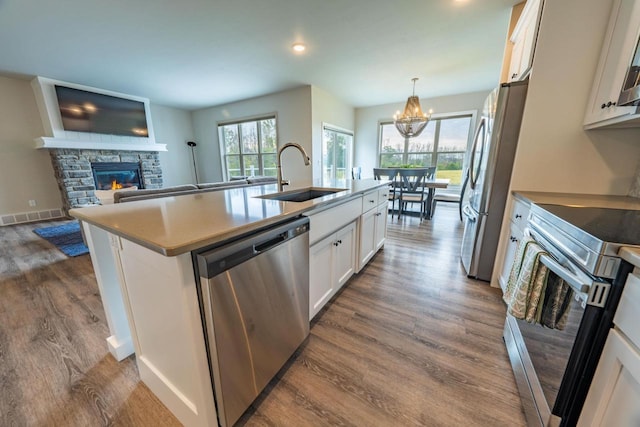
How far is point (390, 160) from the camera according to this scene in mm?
6363

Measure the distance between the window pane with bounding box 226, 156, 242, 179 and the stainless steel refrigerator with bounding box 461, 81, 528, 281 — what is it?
5.54 meters

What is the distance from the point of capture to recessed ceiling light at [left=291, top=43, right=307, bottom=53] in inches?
119

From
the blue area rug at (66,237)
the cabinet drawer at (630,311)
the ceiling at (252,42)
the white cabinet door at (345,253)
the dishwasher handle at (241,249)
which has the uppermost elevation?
the ceiling at (252,42)

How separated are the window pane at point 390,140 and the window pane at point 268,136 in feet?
9.72

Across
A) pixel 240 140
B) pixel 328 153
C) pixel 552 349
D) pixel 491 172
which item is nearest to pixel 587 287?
pixel 552 349

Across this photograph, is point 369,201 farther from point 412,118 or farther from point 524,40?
point 412,118

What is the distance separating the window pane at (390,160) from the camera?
6.24 meters

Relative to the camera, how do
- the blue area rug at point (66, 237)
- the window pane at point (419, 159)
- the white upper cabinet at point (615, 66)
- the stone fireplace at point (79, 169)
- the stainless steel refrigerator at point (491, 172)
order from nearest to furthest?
the white upper cabinet at point (615, 66) → the stainless steel refrigerator at point (491, 172) → the blue area rug at point (66, 237) → the stone fireplace at point (79, 169) → the window pane at point (419, 159)

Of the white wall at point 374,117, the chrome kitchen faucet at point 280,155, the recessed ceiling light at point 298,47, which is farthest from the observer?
the white wall at point 374,117

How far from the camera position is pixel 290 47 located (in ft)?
10.2

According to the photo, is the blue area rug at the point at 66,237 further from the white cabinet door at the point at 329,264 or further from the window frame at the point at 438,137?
the window frame at the point at 438,137

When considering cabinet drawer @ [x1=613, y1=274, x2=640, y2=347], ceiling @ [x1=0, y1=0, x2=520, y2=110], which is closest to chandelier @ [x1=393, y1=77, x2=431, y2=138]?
ceiling @ [x1=0, y1=0, x2=520, y2=110]

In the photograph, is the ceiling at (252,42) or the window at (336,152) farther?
the window at (336,152)

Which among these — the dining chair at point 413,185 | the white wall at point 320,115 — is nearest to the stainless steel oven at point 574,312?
the dining chair at point 413,185
